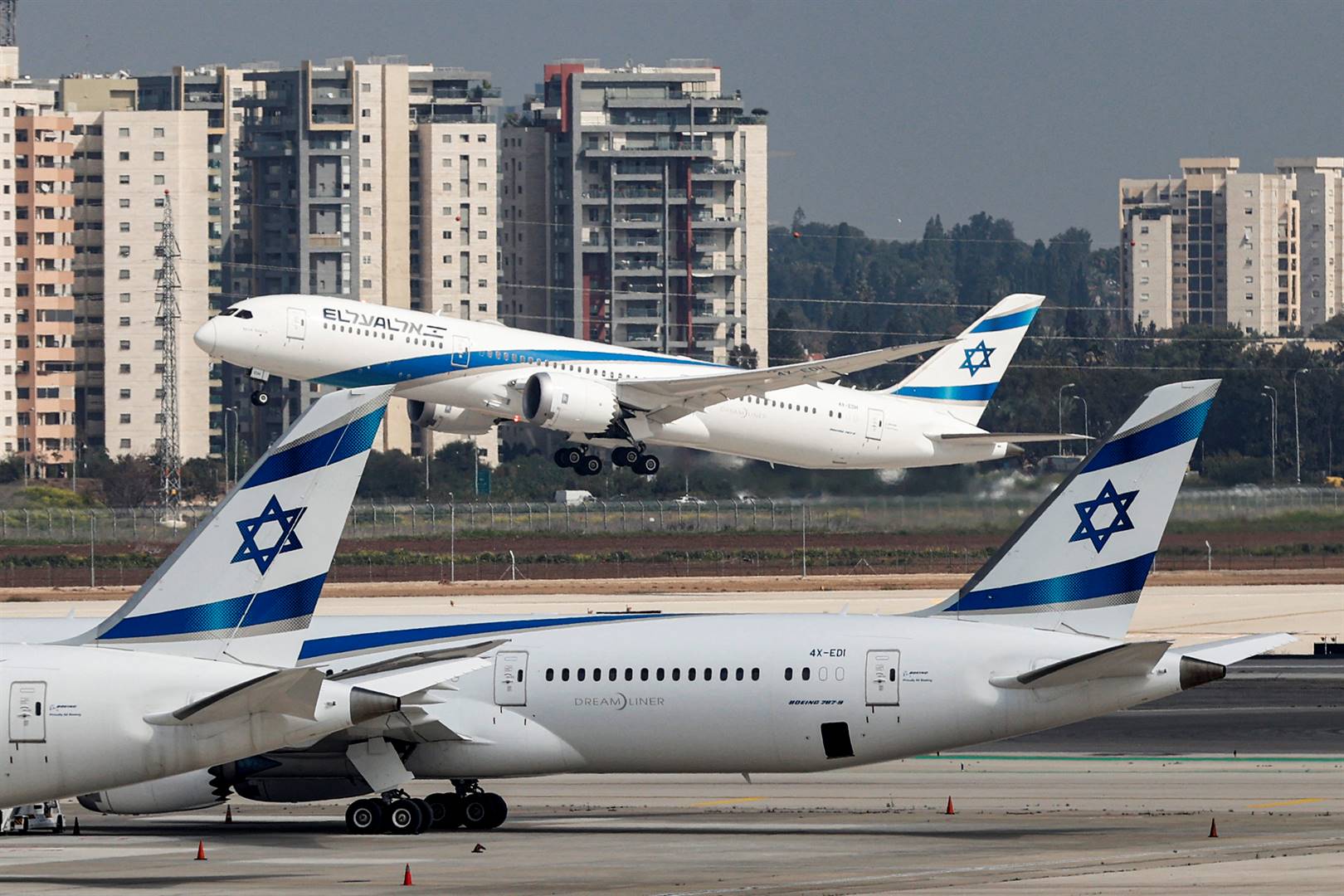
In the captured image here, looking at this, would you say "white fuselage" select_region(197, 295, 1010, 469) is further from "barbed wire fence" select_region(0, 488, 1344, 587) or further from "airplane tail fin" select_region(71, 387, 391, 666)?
"airplane tail fin" select_region(71, 387, 391, 666)

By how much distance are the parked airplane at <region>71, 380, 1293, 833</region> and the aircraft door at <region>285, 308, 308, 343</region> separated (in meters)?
29.4

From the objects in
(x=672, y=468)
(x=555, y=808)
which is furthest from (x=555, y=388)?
(x=555, y=808)

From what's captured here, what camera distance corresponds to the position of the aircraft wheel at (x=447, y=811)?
37156 mm

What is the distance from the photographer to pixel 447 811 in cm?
3725

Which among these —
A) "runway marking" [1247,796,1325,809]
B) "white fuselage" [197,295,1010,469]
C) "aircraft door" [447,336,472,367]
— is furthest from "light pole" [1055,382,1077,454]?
"runway marking" [1247,796,1325,809]

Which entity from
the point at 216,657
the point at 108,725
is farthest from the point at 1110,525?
the point at 108,725

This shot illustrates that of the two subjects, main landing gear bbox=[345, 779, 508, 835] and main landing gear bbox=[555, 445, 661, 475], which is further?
main landing gear bbox=[555, 445, 661, 475]

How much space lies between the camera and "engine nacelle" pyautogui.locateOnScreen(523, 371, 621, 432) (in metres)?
68.6

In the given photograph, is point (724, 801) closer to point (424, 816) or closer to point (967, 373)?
point (424, 816)

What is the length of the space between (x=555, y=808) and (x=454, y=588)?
5126 cm

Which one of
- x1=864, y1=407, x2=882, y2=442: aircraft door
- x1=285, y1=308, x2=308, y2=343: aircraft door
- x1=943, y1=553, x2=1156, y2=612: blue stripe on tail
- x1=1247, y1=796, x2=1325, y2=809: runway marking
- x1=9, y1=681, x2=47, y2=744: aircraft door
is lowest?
x1=1247, y1=796, x2=1325, y2=809: runway marking

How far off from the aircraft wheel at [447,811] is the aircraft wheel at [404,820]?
912mm

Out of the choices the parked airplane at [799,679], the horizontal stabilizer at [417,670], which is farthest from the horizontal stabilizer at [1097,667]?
the horizontal stabilizer at [417,670]

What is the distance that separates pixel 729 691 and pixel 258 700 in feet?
38.6
